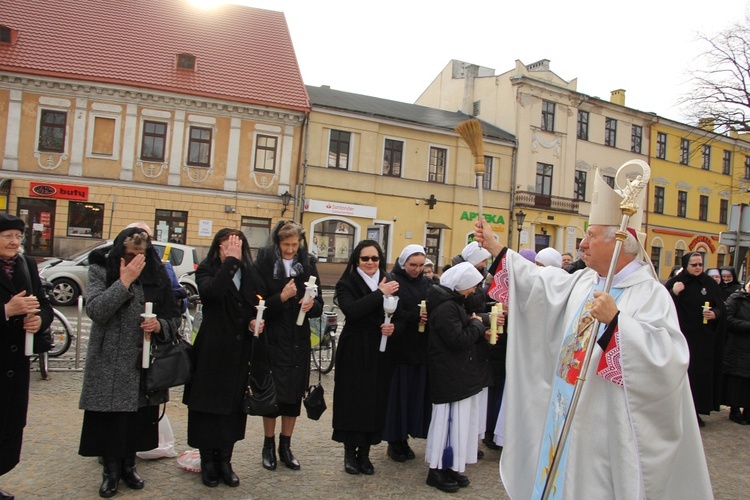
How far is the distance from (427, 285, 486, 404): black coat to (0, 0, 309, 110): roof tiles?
20.0 metres

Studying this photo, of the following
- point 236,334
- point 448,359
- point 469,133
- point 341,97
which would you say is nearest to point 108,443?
point 236,334

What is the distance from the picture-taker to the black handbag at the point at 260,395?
4176mm

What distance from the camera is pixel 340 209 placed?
24.6 meters

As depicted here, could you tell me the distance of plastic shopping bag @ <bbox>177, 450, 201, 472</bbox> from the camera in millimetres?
4301

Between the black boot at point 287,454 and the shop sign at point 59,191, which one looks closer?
the black boot at point 287,454

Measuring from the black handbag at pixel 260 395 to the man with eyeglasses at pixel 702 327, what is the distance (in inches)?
196

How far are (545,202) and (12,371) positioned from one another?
28.7m

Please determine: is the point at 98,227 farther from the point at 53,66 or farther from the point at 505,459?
the point at 505,459

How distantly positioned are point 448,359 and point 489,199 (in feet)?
81.9

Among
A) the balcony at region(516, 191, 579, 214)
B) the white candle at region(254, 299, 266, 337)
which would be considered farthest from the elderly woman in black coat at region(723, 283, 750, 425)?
the balcony at region(516, 191, 579, 214)

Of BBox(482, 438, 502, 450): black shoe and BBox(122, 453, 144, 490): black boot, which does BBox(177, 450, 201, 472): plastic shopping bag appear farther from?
BBox(482, 438, 502, 450): black shoe

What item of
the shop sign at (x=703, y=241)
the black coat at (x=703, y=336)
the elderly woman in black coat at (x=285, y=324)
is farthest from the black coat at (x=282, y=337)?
the shop sign at (x=703, y=241)

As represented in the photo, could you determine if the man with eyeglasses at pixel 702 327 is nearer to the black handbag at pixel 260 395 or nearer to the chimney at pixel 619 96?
the black handbag at pixel 260 395

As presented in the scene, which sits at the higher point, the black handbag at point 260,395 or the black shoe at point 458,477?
the black handbag at point 260,395
